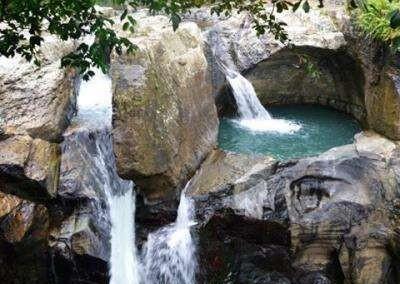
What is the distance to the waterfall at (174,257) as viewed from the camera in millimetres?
6801

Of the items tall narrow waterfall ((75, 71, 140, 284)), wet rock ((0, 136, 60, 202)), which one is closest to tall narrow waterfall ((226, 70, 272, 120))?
tall narrow waterfall ((75, 71, 140, 284))

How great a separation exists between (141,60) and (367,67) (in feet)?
15.1

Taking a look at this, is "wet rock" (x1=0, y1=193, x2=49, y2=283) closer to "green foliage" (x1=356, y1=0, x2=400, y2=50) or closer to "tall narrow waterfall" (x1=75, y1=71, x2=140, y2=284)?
"tall narrow waterfall" (x1=75, y1=71, x2=140, y2=284)

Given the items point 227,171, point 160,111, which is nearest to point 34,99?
point 160,111

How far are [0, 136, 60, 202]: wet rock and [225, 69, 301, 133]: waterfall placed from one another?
4.77 metres

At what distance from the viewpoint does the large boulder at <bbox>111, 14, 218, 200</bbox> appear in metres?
6.30

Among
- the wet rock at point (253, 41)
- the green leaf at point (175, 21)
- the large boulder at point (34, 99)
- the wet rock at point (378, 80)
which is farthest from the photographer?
the wet rock at point (253, 41)

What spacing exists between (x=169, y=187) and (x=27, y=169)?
1941mm

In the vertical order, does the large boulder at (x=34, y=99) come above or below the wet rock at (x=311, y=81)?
below

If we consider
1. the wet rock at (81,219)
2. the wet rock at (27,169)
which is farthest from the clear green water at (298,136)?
the wet rock at (27,169)

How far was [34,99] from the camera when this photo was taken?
714cm

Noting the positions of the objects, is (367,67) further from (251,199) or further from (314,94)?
(251,199)

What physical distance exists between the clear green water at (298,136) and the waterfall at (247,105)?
0.32 metres

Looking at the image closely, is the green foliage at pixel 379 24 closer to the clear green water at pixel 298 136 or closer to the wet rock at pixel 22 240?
the clear green water at pixel 298 136
